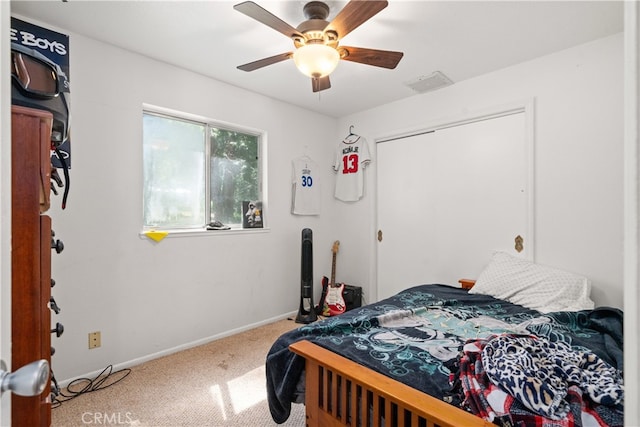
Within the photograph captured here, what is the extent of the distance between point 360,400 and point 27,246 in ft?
4.26

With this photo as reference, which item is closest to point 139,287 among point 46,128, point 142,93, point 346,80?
point 142,93

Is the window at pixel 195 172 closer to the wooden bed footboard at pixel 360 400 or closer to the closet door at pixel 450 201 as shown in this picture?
the closet door at pixel 450 201

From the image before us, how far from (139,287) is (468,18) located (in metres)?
3.09

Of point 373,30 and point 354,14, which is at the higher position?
point 373,30

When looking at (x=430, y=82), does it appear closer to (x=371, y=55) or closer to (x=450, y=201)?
(x=450, y=201)

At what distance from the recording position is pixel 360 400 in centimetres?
125

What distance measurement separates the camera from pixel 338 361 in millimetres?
1326

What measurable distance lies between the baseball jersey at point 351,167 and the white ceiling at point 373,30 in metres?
1.10

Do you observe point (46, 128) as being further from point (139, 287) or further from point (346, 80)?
point (346, 80)

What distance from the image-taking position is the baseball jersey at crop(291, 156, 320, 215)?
3727 mm

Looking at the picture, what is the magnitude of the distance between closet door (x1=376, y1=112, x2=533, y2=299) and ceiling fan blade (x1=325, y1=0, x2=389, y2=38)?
73.0 inches

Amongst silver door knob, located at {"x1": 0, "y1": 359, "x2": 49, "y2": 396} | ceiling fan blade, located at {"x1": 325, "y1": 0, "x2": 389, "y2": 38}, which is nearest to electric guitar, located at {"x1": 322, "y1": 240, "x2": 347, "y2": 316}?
ceiling fan blade, located at {"x1": 325, "y1": 0, "x2": 389, "y2": 38}

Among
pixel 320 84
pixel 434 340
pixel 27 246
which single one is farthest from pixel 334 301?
pixel 27 246

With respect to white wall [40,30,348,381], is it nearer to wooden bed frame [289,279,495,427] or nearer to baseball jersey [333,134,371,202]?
baseball jersey [333,134,371,202]
